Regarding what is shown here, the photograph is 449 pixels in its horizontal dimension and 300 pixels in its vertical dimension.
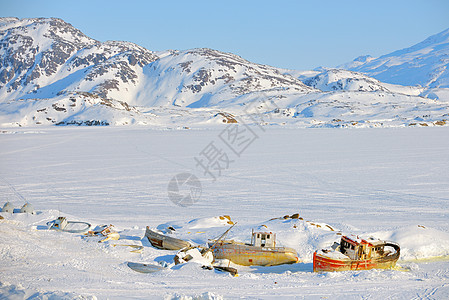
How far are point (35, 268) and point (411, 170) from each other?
27723 millimetres

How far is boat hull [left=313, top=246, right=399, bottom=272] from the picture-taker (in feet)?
41.9

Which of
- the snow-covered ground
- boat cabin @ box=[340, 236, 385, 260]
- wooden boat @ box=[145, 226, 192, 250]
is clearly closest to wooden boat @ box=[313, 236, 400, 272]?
boat cabin @ box=[340, 236, 385, 260]

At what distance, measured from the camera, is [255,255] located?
14.1 metres

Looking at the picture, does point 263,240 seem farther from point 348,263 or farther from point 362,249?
point 362,249

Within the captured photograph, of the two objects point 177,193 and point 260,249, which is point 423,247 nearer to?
point 260,249

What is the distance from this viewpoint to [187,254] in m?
13.4

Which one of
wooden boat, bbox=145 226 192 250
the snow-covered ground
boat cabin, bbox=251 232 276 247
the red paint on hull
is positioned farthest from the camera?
wooden boat, bbox=145 226 192 250

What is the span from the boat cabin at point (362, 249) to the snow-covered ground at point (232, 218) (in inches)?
36.6

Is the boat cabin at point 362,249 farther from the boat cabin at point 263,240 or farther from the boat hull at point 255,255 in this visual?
the boat cabin at point 263,240

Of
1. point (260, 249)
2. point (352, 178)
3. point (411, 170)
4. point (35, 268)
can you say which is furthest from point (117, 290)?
point (411, 170)

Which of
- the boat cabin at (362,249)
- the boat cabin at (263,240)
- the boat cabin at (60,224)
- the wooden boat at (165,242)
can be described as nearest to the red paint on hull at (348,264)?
the boat cabin at (362,249)

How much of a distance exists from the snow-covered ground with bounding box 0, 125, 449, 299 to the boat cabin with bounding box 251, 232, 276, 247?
100cm

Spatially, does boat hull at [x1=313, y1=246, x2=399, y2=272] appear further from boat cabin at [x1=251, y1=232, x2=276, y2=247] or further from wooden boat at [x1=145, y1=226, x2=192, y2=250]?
wooden boat at [x1=145, y1=226, x2=192, y2=250]

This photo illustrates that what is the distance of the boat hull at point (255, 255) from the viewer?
13.9 metres
